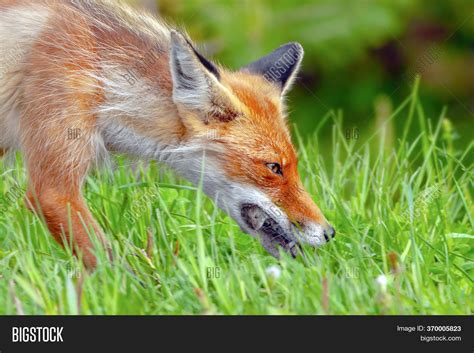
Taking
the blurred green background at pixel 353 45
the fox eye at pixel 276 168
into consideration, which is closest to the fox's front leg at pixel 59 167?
the fox eye at pixel 276 168

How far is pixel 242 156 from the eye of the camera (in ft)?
19.6

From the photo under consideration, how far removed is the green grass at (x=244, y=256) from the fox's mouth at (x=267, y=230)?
0.11 m

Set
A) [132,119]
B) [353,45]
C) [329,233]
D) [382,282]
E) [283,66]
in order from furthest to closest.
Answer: [353,45], [283,66], [132,119], [329,233], [382,282]

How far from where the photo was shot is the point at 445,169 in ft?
22.8

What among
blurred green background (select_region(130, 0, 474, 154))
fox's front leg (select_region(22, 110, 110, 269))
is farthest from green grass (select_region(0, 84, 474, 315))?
blurred green background (select_region(130, 0, 474, 154))

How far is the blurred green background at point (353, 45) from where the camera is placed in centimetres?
1100

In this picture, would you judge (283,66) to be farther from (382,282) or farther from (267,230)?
(382,282)

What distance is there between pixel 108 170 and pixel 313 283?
2.26m

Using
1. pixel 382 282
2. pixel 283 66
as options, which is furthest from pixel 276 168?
pixel 382 282

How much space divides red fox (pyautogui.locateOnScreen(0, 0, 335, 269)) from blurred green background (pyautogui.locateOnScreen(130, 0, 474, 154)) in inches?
159

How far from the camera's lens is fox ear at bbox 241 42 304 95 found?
6.66 metres

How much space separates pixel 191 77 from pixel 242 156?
637 millimetres

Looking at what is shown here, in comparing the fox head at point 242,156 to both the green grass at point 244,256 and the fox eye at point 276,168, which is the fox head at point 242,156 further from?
the green grass at point 244,256

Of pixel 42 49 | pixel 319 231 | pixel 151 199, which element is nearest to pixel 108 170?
pixel 151 199
